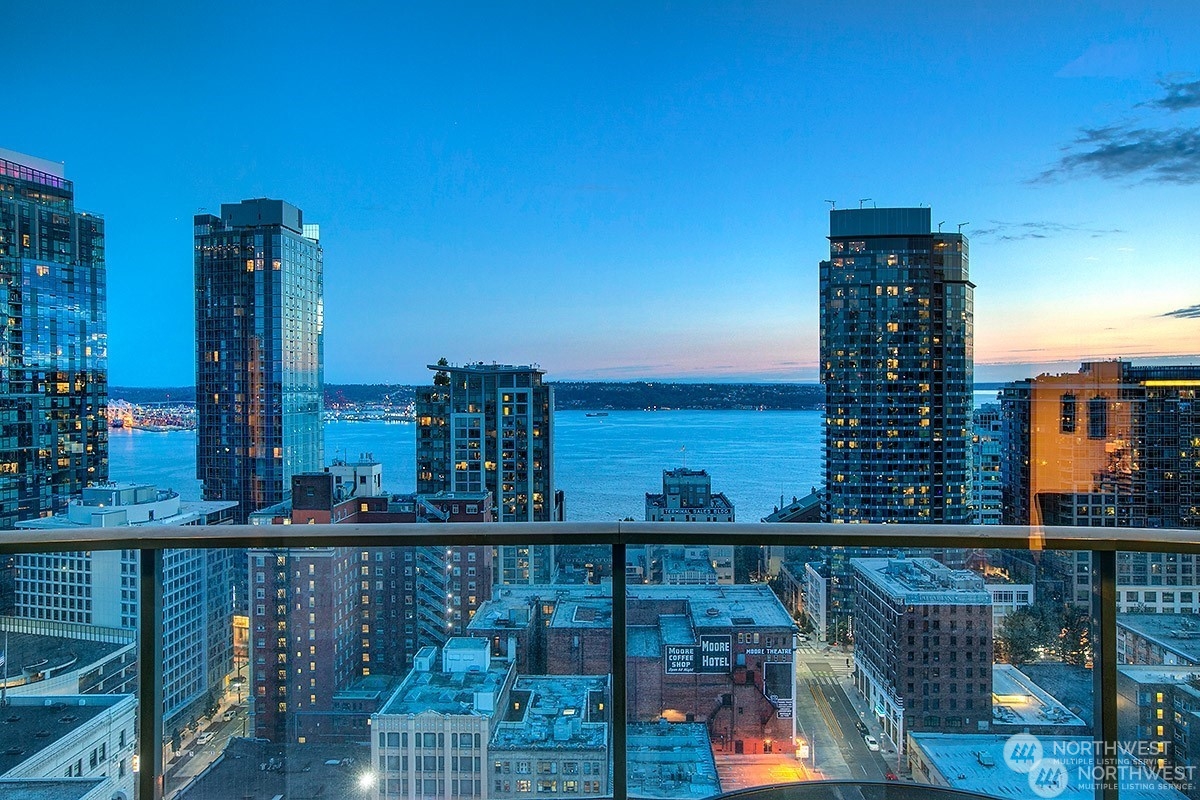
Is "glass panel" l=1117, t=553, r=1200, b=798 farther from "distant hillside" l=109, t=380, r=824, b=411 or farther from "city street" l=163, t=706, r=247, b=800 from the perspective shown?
"distant hillside" l=109, t=380, r=824, b=411

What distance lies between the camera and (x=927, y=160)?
9461 millimetres

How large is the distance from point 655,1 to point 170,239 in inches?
454

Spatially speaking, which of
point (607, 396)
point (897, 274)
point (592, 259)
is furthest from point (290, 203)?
point (897, 274)

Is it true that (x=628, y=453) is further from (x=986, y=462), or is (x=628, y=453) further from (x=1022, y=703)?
(x=1022, y=703)

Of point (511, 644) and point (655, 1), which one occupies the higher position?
point (655, 1)

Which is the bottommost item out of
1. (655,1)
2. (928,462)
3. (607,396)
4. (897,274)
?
(928,462)

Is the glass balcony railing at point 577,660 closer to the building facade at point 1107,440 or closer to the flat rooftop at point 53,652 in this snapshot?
the flat rooftop at point 53,652

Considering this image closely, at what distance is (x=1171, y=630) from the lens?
1560mm

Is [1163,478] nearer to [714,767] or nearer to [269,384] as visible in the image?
[714,767]

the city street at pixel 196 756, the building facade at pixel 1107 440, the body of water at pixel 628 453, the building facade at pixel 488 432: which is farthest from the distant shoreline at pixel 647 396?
the city street at pixel 196 756

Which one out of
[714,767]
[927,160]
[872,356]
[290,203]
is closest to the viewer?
[714,767]

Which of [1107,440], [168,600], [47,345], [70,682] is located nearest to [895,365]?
[1107,440]

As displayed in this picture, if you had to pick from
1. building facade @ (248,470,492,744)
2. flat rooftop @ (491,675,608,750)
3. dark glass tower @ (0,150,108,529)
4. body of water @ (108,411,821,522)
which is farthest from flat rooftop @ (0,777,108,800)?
body of water @ (108,411,821,522)

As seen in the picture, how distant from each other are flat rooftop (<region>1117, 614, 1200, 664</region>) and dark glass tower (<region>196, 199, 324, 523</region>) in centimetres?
1064
